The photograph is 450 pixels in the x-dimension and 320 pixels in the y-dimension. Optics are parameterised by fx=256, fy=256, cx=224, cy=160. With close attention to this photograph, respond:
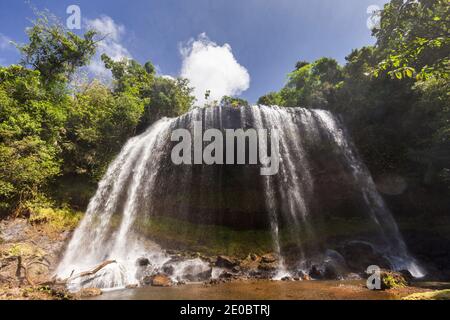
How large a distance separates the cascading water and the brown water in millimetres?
4184

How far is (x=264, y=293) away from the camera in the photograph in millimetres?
7984

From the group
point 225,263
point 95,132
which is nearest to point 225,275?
point 225,263

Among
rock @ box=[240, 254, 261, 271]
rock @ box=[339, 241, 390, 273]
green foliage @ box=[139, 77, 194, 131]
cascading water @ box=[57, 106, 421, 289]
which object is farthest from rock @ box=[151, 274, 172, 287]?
green foliage @ box=[139, 77, 194, 131]

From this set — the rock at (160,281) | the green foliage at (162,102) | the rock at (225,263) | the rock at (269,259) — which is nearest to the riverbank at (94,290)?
the rock at (160,281)

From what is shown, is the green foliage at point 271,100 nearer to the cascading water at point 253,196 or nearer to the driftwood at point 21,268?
the cascading water at point 253,196

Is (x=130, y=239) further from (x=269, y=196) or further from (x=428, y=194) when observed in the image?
(x=428, y=194)

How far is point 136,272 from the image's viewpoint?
1119cm

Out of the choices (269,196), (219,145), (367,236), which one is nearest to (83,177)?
(219,145)

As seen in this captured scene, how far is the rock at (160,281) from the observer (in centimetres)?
996

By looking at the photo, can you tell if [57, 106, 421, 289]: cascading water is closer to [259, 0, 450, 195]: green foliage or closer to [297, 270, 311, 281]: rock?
[297, 270, 311, 281]: rock

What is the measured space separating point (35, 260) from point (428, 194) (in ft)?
68.9

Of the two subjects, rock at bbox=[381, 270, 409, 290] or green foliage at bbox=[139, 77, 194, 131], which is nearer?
rock at bbox=[381, 270, 409, 290]

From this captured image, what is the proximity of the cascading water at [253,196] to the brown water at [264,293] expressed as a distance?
165 inches

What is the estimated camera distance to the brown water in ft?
23.4
